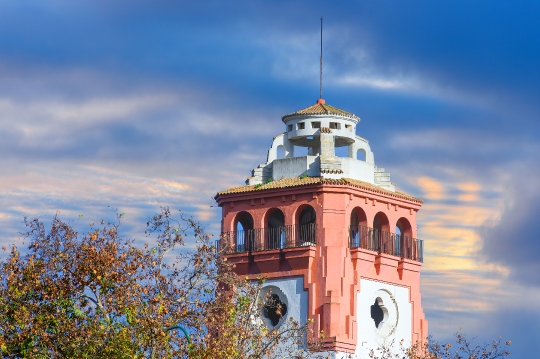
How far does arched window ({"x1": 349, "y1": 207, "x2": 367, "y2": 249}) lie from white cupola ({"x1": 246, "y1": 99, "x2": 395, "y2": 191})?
143 cm

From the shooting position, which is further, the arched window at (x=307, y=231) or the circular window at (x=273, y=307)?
the arched window at (x=307, y=231)

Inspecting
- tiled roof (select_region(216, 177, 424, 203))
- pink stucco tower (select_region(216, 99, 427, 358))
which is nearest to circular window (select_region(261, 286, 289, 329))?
pink stucco tower (select_region(216, 99, 427, 358))

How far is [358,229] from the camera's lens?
70.3 m

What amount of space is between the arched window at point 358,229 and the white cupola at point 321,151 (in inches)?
56.3

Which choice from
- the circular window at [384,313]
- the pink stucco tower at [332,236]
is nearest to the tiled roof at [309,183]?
the pink stucco tower at [332,236]

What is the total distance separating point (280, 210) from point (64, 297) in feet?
62.1

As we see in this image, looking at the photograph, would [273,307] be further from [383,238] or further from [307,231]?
[383,238]

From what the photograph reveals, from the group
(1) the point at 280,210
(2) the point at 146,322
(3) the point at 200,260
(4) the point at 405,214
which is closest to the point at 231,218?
(1) the point at 280,210

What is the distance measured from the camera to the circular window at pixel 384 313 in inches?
2768

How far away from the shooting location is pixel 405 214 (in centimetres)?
7212

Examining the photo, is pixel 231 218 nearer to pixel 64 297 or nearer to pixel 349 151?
pixel 349 151

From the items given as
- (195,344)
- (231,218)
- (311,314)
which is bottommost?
(195,344)

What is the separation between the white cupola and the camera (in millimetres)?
70062

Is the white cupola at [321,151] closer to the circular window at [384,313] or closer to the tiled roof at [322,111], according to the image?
the tiled roof at [322,111]
